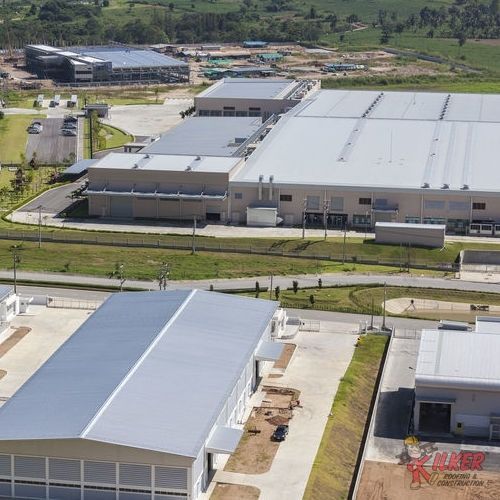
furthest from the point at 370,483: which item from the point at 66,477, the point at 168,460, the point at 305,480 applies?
the point at 66,477

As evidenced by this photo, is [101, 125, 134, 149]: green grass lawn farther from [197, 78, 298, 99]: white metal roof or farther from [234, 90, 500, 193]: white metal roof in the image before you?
[234, 90, 500, 193]: white metal roof

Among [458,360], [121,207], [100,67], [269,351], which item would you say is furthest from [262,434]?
[100,67]

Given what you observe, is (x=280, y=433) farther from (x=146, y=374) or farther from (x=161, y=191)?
(x=161, y=191)

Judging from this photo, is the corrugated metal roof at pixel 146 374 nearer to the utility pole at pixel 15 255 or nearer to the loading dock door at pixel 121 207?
the utility pole at pixel 15 255

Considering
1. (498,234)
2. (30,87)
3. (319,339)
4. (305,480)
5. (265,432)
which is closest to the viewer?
(305,480)

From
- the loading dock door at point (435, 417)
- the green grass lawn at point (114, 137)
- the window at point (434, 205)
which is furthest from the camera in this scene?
the green grass lawn at point (114, 137)

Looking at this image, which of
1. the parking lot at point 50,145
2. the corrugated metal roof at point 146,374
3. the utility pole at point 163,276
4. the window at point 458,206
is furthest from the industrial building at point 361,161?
the corrugated metal roof at point 146,374

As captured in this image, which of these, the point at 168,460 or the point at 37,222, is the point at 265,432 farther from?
the point at 37,222
